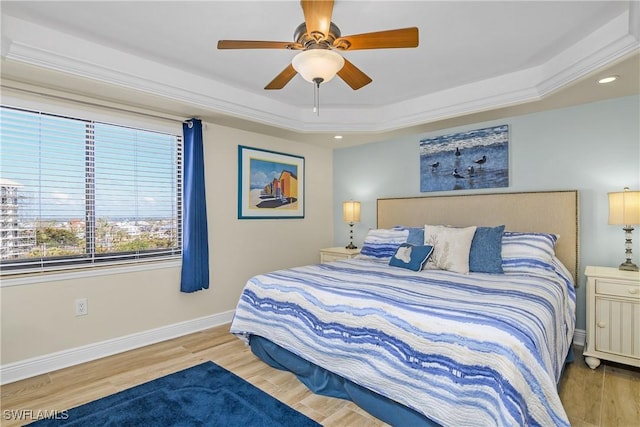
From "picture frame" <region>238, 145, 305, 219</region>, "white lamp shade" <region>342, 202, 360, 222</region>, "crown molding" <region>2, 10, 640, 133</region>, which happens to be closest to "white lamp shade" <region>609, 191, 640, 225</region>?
"crown molding" <region>2, 10, 640, 133</region>

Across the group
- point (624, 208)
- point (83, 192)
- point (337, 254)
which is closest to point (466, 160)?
point (624, 208)

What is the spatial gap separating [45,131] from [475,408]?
3450 mm

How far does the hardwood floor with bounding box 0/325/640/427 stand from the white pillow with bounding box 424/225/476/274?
106cm

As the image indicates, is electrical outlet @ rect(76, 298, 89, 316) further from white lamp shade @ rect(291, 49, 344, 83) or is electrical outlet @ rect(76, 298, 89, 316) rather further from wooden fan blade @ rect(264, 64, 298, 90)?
white lamp shade @ rect(291, 49, 344, 83)

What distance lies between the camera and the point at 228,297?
385 centimetres

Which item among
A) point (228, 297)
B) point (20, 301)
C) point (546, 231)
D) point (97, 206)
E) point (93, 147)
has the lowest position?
point (228, 297)

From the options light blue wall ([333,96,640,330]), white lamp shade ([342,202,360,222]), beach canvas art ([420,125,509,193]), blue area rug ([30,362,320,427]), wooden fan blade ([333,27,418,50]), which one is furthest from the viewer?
white lamp shade ([342,202,360,222])

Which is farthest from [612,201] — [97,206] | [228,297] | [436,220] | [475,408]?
[97,206]

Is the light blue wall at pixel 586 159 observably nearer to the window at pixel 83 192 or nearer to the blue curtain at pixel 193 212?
A: the blue curtain at pixel 193 212

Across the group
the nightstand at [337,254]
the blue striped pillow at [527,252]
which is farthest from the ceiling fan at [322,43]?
the nightstand at [337,254]

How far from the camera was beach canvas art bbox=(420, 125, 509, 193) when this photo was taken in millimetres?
3506

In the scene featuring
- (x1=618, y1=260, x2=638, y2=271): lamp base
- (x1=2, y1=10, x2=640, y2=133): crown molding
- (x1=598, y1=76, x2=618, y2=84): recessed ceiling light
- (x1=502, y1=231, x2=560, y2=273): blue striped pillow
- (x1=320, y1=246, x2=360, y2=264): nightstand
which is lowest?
(x1=320, y1=246, x2=360, y2=264): nightstand

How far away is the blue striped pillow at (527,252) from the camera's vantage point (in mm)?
2717

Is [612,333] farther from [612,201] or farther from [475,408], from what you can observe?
[475,408]
